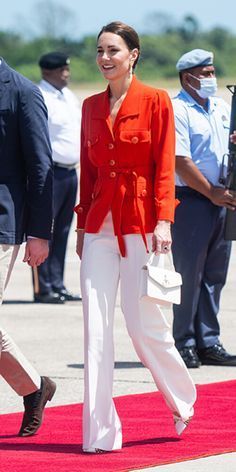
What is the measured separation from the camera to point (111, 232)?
686 cm

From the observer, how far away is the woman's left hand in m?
6.75

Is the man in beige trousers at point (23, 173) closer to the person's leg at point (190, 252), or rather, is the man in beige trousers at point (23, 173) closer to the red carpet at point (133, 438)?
the red carpet at point (133, 438)

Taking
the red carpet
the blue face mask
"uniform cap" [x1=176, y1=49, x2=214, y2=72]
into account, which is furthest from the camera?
"uniform cap" [x1=176, y1=49, x2=214, y2=72]

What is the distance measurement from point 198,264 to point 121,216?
2.56 m

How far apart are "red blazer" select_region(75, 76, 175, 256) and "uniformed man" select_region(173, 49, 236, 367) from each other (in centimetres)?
222

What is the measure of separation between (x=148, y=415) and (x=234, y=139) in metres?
1.86

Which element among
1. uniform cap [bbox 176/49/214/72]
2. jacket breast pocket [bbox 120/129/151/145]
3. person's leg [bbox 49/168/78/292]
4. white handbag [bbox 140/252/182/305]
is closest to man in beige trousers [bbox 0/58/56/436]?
jacket breast pocket [bbox 120/129/151/145]

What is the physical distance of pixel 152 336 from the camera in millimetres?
6895

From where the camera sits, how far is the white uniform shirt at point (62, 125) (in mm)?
12859

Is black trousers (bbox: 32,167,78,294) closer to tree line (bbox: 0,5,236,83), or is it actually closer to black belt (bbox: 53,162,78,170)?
black belt (bbox: 53,162,78,170)

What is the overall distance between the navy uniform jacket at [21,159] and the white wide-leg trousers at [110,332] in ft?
0.95

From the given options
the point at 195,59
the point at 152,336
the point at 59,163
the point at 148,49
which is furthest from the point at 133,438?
the point at 148,49

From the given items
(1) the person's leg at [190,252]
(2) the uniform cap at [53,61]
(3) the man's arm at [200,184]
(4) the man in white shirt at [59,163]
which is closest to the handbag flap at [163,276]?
(3) the man's arm at [200,184]

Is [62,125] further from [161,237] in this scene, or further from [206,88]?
[161,237]
